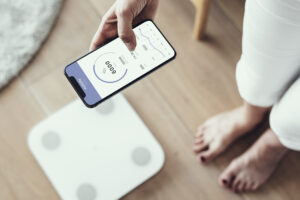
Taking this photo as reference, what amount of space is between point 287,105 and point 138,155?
433 mm

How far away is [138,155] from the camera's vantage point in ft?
3.12

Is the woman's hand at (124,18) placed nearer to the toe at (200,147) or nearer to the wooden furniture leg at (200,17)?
the wooden furniture leg at (200,17)

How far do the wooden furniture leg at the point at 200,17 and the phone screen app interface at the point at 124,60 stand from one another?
0.90ft

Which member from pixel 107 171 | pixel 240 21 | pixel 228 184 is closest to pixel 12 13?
pixel 107 171

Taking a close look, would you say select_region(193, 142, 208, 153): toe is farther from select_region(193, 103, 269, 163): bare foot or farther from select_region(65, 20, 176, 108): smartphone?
select_region(65, 20, 176, 108): smartphone

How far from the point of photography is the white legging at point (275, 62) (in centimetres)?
49

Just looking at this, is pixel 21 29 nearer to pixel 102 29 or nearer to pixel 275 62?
pixel 102 29

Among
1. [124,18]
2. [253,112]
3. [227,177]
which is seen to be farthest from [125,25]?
Result: [227,177]

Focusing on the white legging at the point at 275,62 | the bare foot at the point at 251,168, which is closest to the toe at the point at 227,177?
the bare foot at the point at 251,168

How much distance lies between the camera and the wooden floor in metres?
0.94

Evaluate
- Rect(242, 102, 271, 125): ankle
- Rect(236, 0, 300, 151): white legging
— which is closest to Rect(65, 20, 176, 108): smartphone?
Rect(236, 0, 300, 151): white legging

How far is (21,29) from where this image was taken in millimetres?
1056

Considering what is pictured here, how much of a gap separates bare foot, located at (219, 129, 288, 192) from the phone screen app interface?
37 centimetres

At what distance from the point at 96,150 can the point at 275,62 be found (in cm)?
53
